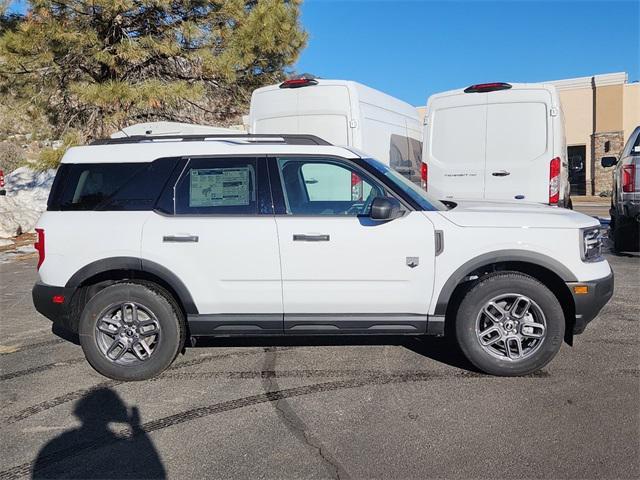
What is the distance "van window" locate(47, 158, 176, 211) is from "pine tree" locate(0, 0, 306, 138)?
731 cm

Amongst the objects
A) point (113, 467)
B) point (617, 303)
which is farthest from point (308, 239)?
point (617, 303)

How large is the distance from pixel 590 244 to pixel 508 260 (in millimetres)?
680

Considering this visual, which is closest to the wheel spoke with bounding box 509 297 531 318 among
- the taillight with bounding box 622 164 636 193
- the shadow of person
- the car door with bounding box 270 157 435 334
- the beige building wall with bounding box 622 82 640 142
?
the car door with bounding box 270 157 435 334

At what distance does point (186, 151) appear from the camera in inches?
183

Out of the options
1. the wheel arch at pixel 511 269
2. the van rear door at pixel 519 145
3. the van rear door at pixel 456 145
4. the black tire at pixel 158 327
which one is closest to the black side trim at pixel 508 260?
the wheel arch at pixel 511 269

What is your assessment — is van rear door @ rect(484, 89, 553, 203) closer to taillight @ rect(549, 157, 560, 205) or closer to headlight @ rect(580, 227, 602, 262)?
taillight @ rect(549, 157, 560, 205)

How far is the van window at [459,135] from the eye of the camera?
8359 millimetres

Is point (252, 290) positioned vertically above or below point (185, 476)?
above

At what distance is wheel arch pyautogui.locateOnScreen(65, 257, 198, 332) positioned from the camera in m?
4.47

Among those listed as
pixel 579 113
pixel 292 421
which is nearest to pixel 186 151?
pixel 292 421

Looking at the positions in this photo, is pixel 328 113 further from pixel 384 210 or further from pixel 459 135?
pixel 384 210

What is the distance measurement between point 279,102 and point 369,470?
21.9 feet

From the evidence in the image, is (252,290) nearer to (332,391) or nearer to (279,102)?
(332,391)

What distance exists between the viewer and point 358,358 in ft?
16.3
